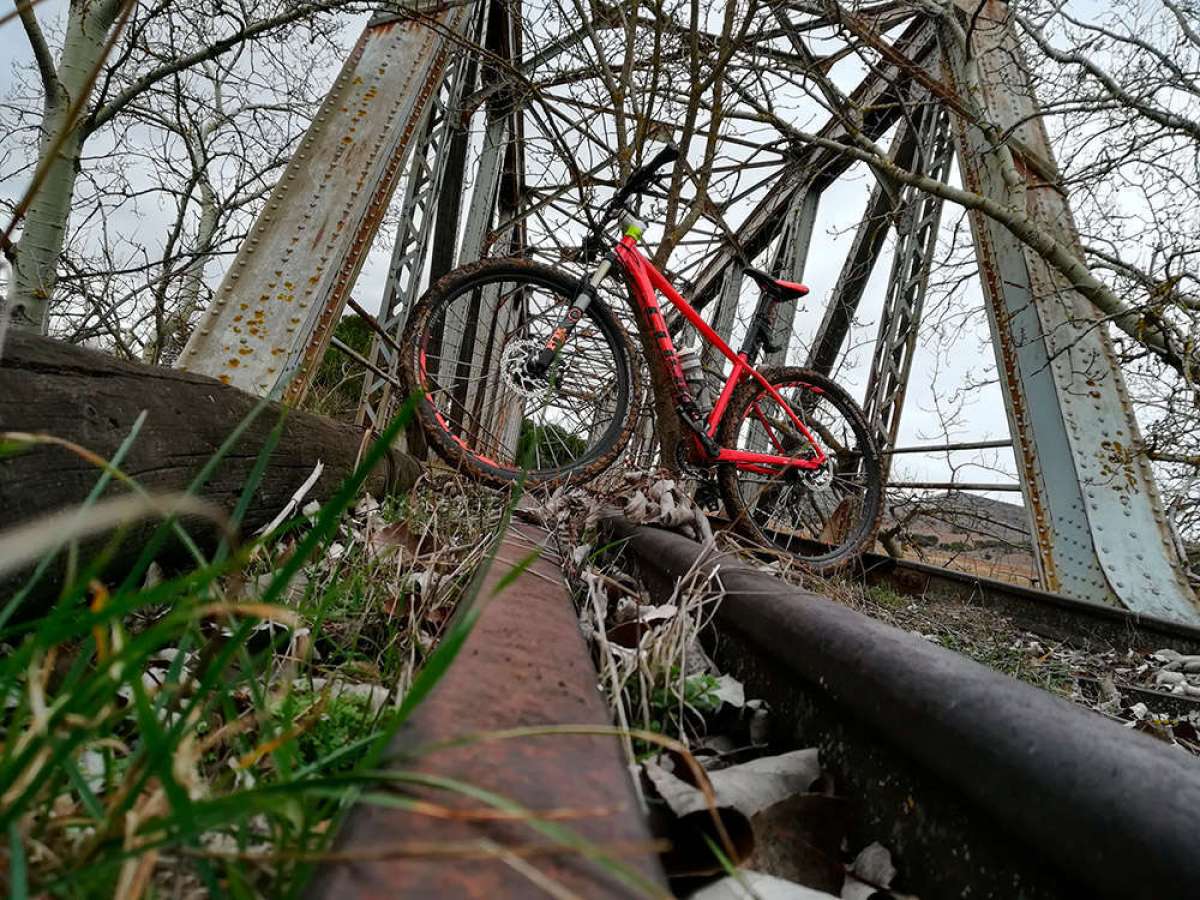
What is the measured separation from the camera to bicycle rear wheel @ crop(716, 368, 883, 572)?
432cm

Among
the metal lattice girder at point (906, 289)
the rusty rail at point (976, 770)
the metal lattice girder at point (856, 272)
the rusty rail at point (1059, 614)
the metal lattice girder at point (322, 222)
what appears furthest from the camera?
the metal lattice girder at point (856, 272)

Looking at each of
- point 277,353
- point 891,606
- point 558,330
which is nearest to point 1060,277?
point 891,606

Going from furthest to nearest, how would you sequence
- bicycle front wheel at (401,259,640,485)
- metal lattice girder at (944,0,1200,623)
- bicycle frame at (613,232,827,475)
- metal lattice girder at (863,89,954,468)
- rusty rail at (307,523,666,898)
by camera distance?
metal lattice girder at (863,89,954,468) → bicycle frame at (613,232,827,475) → bicycle front wheel at (401,259,640,485) → metal lattice girder at (944,0,1200,623) → rusty rail at (307,523,666,898)

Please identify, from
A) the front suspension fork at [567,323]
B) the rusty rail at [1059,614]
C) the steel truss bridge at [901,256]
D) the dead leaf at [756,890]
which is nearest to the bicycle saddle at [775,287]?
the steel truss bridge at [901,256]

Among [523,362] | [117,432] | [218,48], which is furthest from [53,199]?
[117,432]

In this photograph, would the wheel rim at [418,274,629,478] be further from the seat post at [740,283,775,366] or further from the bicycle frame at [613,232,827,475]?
the seat post at [740,283,775,366]

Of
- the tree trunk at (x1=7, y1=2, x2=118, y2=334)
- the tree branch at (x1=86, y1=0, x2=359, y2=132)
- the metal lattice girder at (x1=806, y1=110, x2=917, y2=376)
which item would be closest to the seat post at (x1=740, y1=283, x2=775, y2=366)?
the metal lattice girder at (x1=806, y1=110, x2=917, y2=376)

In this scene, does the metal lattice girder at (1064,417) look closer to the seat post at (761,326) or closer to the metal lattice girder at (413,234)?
the seat post at (761,326)

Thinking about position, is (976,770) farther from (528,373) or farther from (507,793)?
(528,373)

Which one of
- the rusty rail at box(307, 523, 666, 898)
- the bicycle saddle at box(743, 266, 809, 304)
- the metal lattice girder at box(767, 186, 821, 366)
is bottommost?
the rusty rail at box(307, 523, 666, 898)

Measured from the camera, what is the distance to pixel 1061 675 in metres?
2.23

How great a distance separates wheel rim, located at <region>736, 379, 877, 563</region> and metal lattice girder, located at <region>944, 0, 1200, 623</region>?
115 centimetres

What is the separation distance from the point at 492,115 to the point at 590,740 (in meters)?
7.60

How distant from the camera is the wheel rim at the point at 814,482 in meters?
4.51
